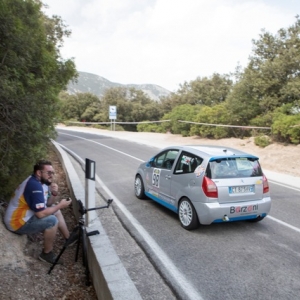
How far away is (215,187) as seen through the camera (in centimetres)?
561

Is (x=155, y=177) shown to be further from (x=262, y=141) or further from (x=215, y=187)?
(x=262, y=141)

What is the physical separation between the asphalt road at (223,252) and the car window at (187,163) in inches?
42.5

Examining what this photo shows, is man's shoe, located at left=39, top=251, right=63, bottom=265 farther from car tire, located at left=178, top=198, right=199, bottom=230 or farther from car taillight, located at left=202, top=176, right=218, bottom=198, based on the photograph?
car taillight, located at left=202, top=176, right=218, bottom=198

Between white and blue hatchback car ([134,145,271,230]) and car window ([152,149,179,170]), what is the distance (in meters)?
0.23

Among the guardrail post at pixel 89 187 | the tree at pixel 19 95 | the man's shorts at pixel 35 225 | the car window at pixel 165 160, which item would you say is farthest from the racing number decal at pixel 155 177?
the man's shorts at pixel 35 225

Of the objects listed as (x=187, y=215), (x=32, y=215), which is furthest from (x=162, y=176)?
(x=32, y=215)

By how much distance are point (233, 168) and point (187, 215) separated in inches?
49.8

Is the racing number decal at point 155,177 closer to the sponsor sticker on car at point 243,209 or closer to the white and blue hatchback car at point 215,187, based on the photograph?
the white and blue hatchback car at point 215,187

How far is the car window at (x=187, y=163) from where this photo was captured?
6.05 meters

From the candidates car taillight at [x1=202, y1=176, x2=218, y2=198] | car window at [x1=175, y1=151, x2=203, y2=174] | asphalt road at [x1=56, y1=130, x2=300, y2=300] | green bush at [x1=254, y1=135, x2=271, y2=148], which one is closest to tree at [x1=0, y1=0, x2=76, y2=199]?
asphalt road at [x1=56, y1=130, x2=300, y2=300]

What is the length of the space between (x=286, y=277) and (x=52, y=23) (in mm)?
17825

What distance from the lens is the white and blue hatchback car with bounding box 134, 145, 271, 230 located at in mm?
5617

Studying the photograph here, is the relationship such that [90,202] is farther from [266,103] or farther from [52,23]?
[266,103]

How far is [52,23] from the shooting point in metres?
17.7
